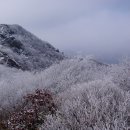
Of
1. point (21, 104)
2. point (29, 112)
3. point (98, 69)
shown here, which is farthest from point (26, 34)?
point (29, 112)

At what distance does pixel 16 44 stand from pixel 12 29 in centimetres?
876

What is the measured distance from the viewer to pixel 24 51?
45.1 metres

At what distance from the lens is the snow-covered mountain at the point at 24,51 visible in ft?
126

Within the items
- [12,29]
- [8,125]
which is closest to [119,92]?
[8,125]

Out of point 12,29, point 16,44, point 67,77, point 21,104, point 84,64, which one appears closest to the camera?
point 21,104

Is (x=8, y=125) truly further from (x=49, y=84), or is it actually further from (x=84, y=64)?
(x=84, y=64)

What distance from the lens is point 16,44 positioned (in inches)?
1788

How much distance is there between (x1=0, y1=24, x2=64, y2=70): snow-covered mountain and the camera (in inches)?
1506

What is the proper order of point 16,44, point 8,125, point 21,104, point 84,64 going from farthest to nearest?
point 16,44
point 84,64
point 21,104
point 8,125

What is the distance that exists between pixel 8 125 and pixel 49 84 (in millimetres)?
8335

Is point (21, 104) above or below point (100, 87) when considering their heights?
below

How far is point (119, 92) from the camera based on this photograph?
16.1m

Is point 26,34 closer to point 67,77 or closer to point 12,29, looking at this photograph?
point 12,29

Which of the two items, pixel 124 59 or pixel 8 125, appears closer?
pixel 8 125
